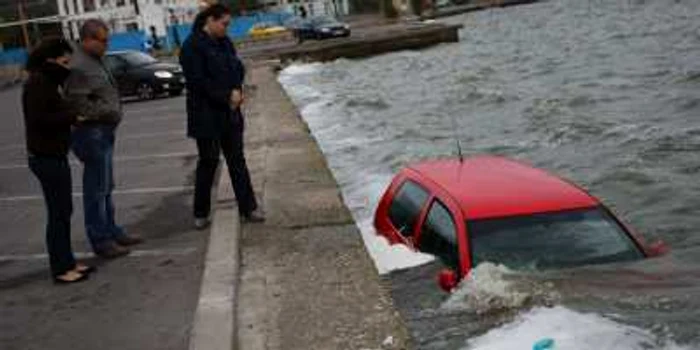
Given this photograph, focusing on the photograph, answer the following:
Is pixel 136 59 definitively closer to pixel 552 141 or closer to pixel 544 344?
pixel 552 141

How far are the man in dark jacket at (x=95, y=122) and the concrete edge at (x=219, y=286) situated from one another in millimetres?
968

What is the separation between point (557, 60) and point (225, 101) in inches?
1205

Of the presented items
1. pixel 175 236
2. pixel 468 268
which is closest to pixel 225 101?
pixel 175 236

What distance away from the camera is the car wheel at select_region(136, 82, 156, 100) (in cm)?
3269

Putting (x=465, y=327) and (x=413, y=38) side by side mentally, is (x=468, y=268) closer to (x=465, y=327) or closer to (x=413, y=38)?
(x=465, y=327)

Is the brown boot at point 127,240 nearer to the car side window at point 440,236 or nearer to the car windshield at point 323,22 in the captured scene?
the car side window at point 440,236

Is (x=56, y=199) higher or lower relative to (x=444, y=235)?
higher

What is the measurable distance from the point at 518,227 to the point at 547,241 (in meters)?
0.23

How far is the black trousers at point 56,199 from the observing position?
8.54m

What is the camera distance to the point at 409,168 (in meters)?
10.1

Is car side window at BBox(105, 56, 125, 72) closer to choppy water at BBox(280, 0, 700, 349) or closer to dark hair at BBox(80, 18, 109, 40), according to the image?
choppy water at BBox(280, 0, 700, 349)

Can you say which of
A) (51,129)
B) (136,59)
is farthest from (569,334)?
(136,59)

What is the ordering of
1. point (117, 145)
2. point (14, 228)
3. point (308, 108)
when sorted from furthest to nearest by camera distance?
point (308, 108), point (117, 145), point (14, 228)

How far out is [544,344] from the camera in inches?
264
